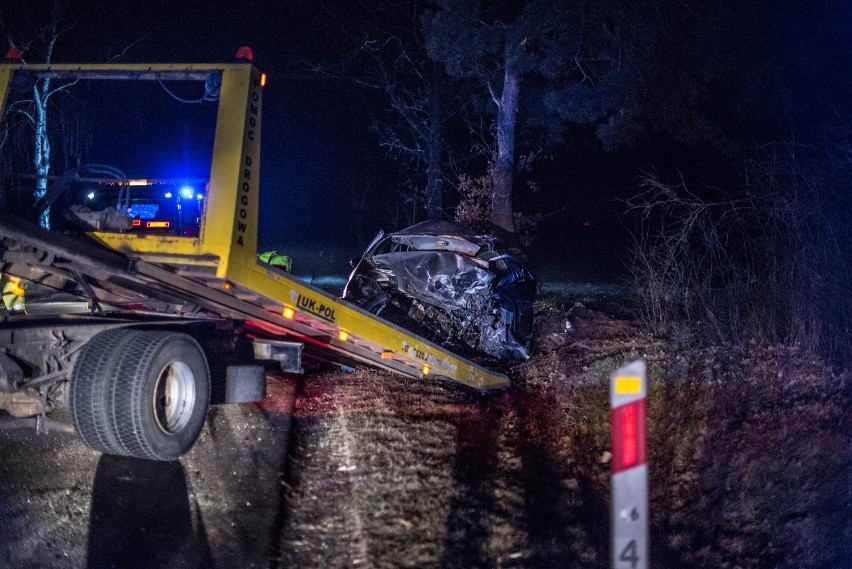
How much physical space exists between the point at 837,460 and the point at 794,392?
5.65 ft

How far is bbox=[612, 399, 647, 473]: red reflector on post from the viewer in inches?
128

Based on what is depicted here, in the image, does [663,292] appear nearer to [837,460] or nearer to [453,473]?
[837,460]

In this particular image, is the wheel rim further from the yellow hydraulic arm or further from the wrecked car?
the wrecked car

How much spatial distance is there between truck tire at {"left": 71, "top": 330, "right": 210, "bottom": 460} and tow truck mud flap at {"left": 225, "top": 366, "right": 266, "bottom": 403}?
2.22ft

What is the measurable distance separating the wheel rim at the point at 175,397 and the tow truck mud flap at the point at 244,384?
1.97 ft

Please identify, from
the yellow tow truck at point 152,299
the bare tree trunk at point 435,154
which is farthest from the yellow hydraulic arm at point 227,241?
the bare tree trunk at point 435,154

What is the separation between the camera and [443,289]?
→ 896cm

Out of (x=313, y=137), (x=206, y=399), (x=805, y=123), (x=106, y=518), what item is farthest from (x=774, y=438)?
(x=313, y=137)

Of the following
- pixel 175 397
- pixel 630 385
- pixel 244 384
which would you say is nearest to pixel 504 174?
pixel 244 384

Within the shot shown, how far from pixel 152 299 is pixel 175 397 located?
96cm

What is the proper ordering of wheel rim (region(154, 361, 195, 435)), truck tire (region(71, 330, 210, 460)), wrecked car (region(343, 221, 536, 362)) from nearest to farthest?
truck tire (region(71, 330, 210, 460)), wheel rim (region(154, 361, 195, 435)), wrecked car (region(343, 221, 536, 362))

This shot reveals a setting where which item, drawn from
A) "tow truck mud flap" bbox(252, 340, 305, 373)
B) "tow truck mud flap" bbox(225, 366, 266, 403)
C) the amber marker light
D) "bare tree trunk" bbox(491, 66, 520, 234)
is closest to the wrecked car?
"tow truck mud flap" bbox(252, 340, 305, 373)

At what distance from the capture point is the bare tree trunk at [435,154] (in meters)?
19.8

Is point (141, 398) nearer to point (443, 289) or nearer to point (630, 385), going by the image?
point (630, 385)
